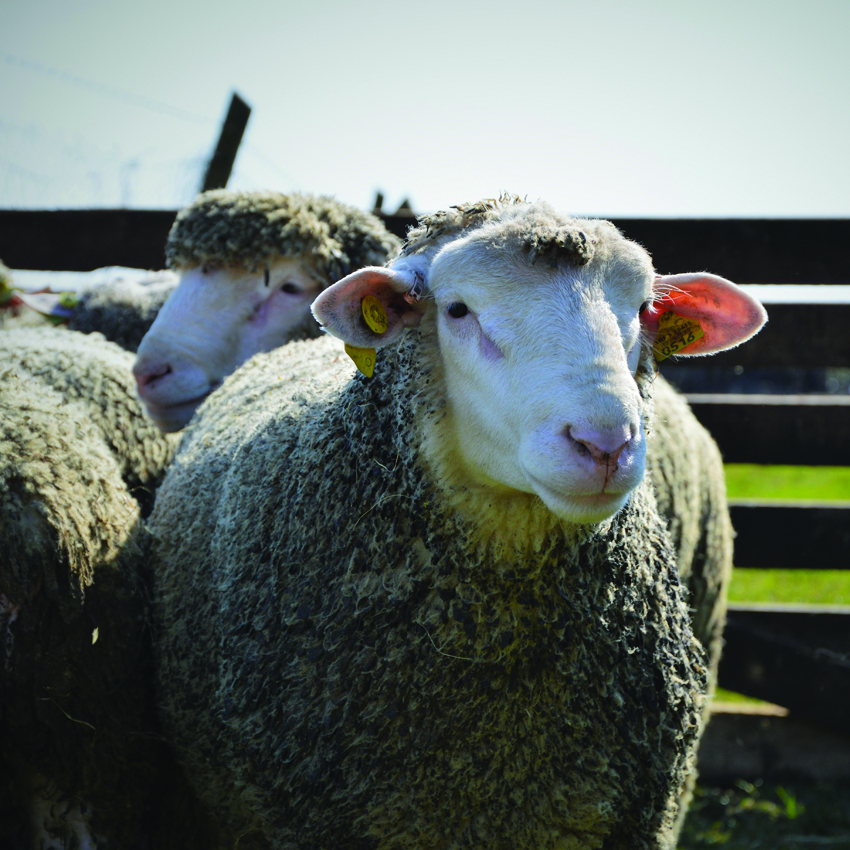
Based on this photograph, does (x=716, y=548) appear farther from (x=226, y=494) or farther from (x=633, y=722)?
(x=226, y=494)

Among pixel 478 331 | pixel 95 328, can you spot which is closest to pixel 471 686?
pixel 478 331

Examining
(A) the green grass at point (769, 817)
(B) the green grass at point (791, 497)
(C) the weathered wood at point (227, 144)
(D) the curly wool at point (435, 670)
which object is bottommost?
(A) the green grass at point (769, 817)

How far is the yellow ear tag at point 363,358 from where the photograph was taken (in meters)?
1.83

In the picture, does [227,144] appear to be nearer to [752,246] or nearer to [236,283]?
[236,283]

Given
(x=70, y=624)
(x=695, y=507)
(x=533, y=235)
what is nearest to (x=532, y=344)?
(x=533, y=235)

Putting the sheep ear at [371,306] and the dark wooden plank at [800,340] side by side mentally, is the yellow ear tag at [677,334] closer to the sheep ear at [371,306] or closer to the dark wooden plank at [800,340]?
the sheep ear at [371,306]

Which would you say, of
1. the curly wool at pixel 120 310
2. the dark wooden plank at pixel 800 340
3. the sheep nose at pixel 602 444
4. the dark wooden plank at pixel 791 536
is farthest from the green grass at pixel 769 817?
the curly wool at pixel 120 310

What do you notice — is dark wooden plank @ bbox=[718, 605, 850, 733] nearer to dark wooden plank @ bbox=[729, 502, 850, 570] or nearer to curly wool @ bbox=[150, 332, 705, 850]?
dark wooden plank @ bbox=[729, 502, 850, 570]

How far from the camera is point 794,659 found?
3.60m

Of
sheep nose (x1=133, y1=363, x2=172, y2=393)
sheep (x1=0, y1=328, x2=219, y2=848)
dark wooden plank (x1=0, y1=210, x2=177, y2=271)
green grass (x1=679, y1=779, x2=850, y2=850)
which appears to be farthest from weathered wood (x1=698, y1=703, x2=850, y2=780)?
dark wooden plank (x1=0, y1=210, x2=177, y2=271)

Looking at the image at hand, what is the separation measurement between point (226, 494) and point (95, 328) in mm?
2154

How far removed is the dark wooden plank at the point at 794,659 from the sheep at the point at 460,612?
1940mm

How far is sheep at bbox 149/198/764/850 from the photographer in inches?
66.5

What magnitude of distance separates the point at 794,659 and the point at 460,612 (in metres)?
2.60
